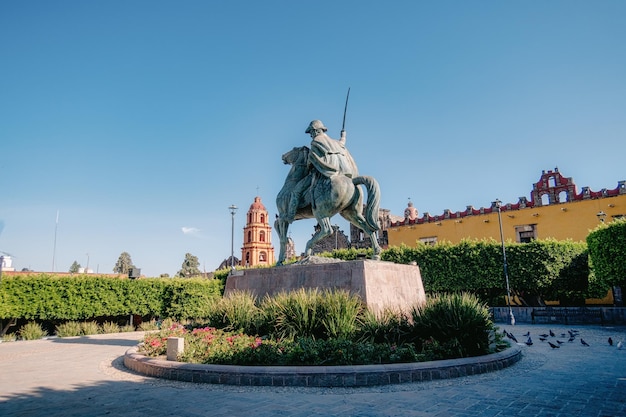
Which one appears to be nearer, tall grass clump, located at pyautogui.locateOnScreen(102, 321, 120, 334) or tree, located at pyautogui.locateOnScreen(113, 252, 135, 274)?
tall grass clump, located at pyautogui.locateOnScreen(102, 321, 120, 334)

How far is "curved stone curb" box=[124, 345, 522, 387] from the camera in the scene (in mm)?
6062

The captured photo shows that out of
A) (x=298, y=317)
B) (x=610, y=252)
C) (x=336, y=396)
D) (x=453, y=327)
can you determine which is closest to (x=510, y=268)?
(x=610, y=252)

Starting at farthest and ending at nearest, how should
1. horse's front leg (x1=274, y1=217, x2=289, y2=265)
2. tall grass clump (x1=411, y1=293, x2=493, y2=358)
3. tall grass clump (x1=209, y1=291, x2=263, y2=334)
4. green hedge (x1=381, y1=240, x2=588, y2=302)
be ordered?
green hedge (x1=381, y1=240, x2=588, y2=302) → horse's front leg (x1=274, y1=217, x2=289, y2=265) → tall grass clump (x1=209, y1=291, x2=263, y2=334) → tall grass clump (x1=411, y1=293, x2=493, y2=358)

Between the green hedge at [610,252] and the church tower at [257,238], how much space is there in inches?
1778

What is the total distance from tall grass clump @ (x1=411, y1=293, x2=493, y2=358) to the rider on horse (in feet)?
12.9

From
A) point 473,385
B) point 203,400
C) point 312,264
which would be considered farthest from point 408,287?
point 203,400

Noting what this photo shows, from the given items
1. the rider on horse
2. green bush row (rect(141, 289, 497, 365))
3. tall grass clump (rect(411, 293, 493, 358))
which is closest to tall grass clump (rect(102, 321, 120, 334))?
green bush row (rect(141, 289, 497, 365))

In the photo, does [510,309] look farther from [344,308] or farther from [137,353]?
[137,353]

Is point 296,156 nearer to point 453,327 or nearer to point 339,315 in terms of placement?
point 339,315

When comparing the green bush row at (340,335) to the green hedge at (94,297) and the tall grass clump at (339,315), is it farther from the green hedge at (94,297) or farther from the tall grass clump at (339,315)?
the green hedge at (94,297)

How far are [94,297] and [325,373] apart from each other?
672 inches

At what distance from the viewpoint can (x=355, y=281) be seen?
8.64 meters

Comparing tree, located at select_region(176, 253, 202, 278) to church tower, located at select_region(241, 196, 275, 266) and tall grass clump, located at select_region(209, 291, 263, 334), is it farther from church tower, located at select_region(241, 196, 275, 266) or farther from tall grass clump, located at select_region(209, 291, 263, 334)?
tall grass clump, located at select_region(209, 291, 263, 334)

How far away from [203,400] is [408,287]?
19.4 ft
